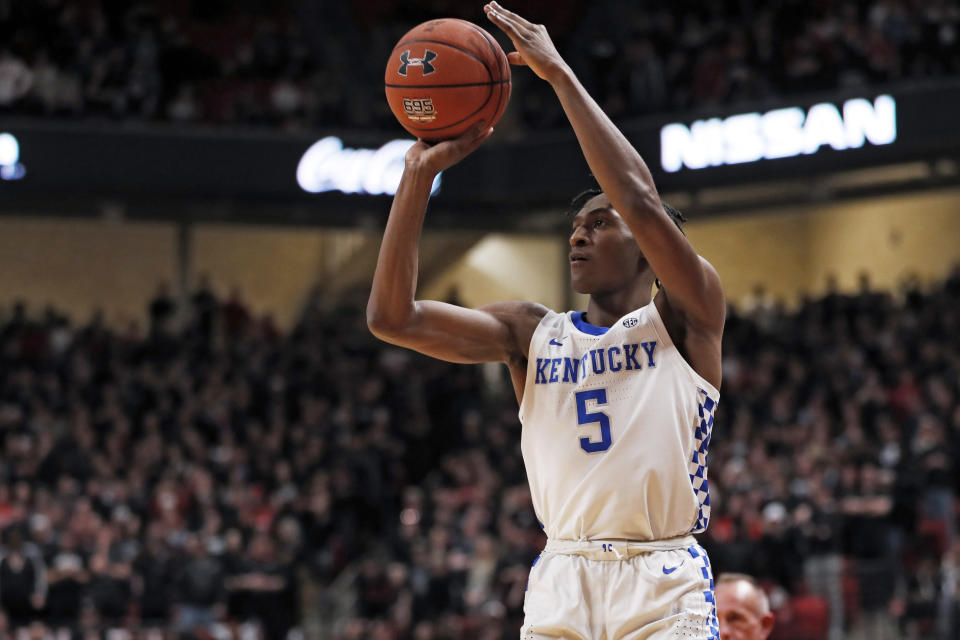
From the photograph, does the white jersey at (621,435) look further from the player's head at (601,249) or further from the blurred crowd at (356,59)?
the blurred crowd at (356,59)

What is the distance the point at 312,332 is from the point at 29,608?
893cm

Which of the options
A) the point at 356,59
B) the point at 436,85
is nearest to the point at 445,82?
the point at 436,85

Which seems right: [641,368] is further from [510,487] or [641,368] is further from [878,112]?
[878,112]

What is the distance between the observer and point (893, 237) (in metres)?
23.9

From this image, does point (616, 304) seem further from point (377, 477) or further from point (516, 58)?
point (377, 477)

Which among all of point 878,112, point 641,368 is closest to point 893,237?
point 878,112

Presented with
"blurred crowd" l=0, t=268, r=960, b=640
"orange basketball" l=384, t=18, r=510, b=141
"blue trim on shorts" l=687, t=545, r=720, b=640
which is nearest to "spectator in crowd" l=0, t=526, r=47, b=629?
"blurred crowd" l=0, t=268, r=960, b=640

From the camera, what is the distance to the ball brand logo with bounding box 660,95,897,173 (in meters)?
19.2

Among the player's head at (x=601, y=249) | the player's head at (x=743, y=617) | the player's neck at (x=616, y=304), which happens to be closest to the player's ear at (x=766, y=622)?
the player's head at (x=743, y=617)

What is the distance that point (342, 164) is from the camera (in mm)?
21969

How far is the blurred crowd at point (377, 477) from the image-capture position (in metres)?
14.3

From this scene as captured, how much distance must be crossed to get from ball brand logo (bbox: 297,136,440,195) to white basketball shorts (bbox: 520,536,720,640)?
1801 cm

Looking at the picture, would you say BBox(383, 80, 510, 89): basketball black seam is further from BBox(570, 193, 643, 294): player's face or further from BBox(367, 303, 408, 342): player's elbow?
BBox(367, 303, 408, 342): player's elbow

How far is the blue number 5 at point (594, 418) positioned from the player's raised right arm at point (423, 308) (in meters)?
0.33
